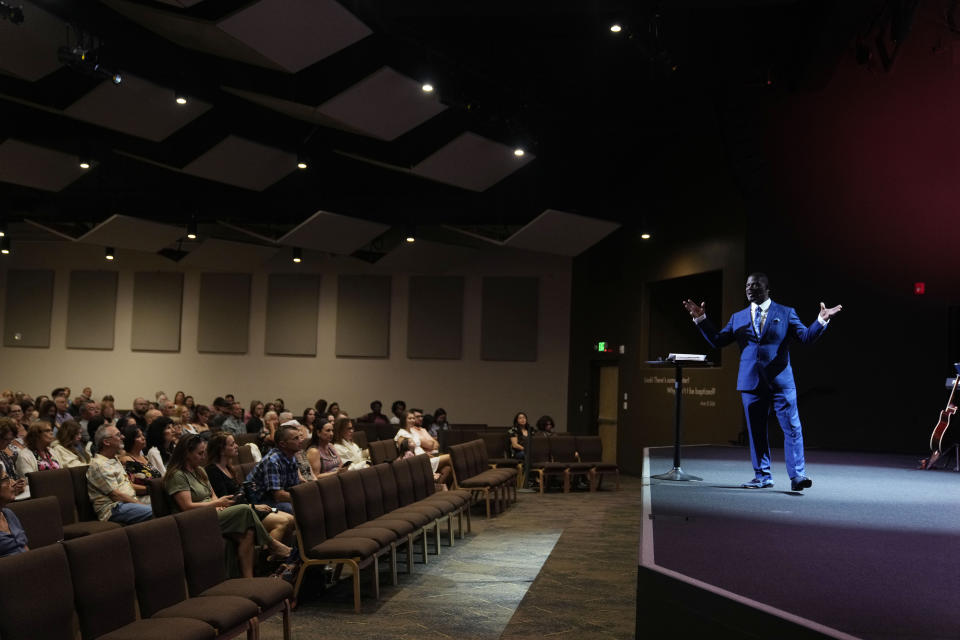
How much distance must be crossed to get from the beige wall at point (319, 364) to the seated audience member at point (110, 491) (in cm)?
1185

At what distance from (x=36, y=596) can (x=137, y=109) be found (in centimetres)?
882

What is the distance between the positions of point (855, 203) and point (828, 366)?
1.99 meters

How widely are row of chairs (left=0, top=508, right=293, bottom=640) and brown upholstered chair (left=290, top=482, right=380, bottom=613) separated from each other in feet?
3.09

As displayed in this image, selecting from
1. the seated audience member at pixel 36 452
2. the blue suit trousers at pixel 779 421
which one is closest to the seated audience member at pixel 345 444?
the seated audience member at pixel 36 452

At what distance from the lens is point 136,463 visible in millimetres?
7320

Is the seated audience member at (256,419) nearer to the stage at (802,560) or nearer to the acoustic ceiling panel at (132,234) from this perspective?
the acoustic ceiling panel at (132,234)

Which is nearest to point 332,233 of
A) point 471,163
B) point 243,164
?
point 243,164

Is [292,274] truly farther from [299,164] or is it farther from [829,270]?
[829,270]

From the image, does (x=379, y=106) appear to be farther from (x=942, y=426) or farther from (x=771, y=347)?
(x=942, y=426)

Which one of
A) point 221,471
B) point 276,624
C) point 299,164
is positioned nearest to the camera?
point 276,624

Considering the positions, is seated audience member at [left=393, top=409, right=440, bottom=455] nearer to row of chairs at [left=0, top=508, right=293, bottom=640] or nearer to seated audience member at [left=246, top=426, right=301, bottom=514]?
seated audience member at [left=246, top=426, right=301, bottom=514]

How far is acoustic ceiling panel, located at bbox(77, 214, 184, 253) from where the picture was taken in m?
15.5

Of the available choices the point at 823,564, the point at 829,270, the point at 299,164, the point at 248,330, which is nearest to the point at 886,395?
the point at 829,270

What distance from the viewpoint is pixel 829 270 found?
10.8 metres
